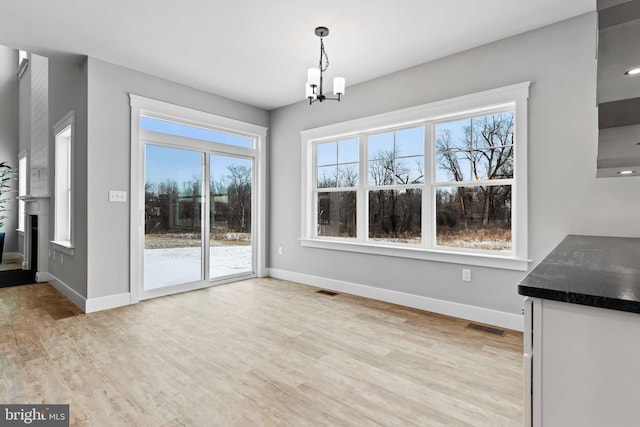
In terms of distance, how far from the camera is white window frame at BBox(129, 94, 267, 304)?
12.6 feet

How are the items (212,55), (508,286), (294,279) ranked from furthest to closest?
(294,279) < (212,55) < (508,286)

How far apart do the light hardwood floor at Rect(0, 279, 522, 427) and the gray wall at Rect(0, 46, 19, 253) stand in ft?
15.1

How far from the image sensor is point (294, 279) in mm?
4984

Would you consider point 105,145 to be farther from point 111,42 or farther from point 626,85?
point 626,85

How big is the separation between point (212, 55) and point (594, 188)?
149 inches

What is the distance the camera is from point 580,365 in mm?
894

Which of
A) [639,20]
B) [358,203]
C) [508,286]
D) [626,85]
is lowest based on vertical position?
[508,286]

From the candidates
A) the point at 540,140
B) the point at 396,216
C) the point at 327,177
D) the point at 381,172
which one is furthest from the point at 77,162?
the point at 540,140

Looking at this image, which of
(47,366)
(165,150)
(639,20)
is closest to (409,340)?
(639,20)

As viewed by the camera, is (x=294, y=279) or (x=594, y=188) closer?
(x=594, y=188)

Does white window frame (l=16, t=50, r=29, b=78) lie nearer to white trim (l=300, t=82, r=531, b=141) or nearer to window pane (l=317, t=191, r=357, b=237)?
white trim (l=300, t=82, r=531, b=141)

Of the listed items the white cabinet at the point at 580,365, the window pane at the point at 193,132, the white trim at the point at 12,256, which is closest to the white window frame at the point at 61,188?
the window pane at the point at 193,132

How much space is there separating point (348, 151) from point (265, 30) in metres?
1.95

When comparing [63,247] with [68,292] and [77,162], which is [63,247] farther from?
[77,162]
